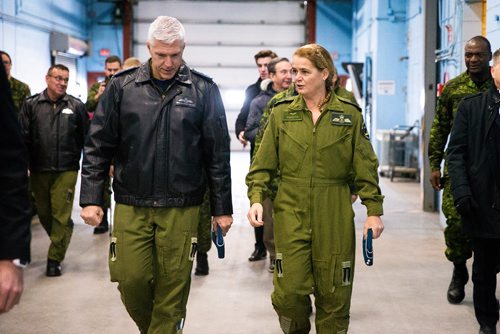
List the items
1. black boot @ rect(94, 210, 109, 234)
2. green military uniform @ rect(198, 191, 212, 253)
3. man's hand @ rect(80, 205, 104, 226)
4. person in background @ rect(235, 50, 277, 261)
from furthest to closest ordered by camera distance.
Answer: black boot @ rect(94, 210, 109, 234) → person in background @ rect(235, 50, 277, 261) → green military uniform @ rect(198, 191, 212, 253) → man's hand @ rect(80, 205, 104, 226)

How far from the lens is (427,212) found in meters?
10.0

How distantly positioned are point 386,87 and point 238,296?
1078cm

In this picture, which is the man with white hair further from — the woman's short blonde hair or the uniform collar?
the woman's short blonde hair

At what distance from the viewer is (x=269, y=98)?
6359 millimetres

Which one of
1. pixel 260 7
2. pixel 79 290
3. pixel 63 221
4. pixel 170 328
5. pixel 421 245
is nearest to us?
pixel 170 328

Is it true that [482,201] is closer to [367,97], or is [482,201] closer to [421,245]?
[421,245]

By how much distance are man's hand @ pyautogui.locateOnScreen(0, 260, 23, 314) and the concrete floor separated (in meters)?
2.70

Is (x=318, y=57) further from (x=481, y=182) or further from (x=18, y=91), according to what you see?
(x=18, y=91)

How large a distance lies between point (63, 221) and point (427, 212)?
5.49 meters

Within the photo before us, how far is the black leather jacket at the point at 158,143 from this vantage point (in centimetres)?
357

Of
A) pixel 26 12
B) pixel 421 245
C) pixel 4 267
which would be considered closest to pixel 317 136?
pixel 4 267

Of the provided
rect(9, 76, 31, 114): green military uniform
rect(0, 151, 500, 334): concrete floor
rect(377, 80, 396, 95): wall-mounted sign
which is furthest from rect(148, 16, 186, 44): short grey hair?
rect(377, 80, 396, 95): wall-mounted sign

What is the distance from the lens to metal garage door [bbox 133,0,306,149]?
20156 mm

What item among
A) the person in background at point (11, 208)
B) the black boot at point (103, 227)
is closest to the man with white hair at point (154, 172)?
the person in background at point (11, 208)
